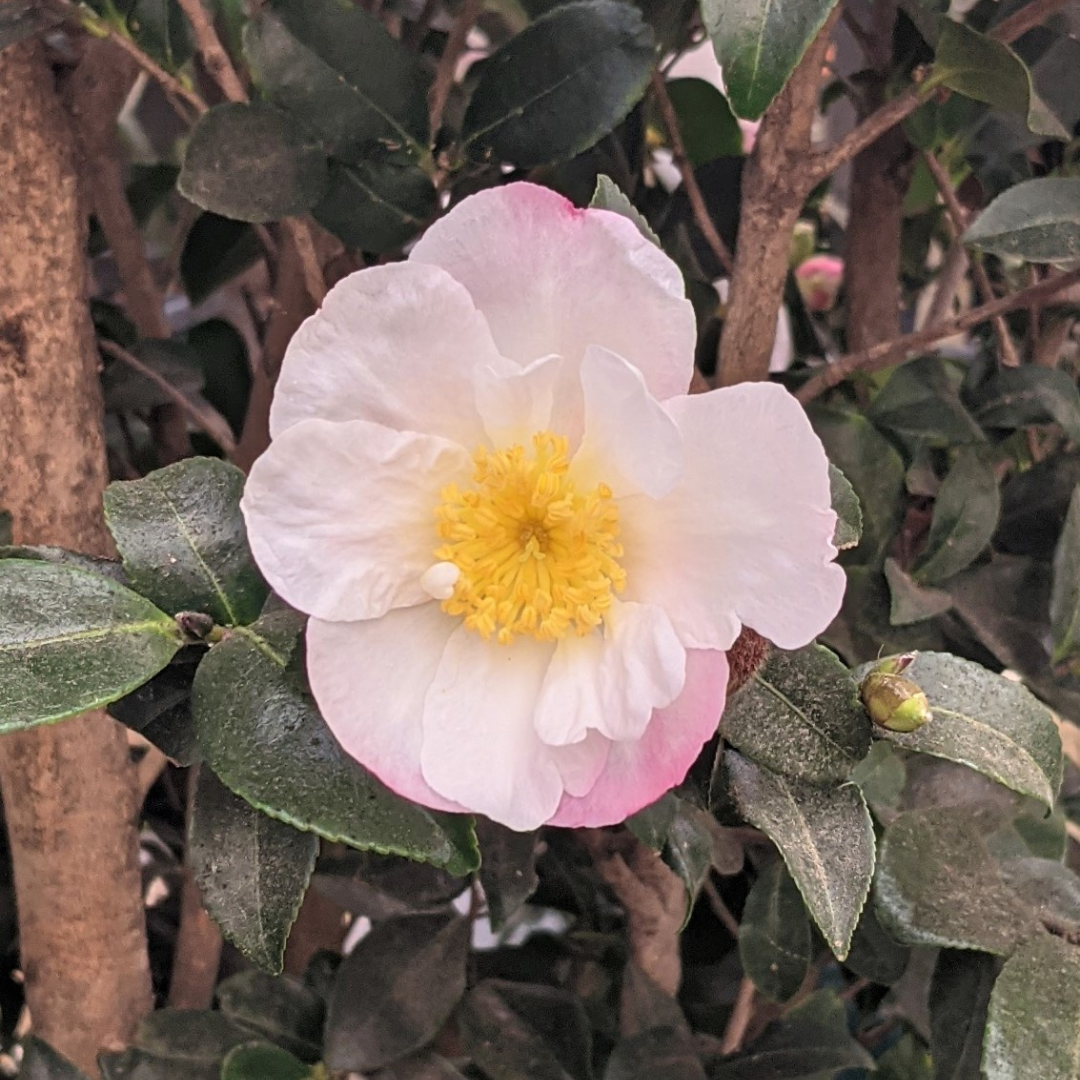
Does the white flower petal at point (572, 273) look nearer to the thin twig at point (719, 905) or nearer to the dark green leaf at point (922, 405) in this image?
the dark green leaf at point (922, 405)

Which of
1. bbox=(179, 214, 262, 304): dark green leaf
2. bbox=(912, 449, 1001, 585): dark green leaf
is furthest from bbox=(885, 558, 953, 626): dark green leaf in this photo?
bbox=(179, 214, 262, 304): dark green leaf

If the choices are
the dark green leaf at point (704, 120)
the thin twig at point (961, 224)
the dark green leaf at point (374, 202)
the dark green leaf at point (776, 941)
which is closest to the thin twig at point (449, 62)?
the dark green leaf at point (374, 202)

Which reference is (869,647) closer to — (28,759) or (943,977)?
(943,977)

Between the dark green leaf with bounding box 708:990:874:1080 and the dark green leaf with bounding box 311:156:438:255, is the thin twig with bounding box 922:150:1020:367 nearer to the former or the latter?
the dark green leaf with bounding box 311:156:438:255

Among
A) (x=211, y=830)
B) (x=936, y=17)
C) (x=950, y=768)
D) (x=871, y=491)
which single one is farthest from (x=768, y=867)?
(x=936, y=17)

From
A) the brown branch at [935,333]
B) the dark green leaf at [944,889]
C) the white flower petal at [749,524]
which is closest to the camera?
the white flower petal at [749,524]

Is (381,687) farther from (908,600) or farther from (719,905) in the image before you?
(719,905)
